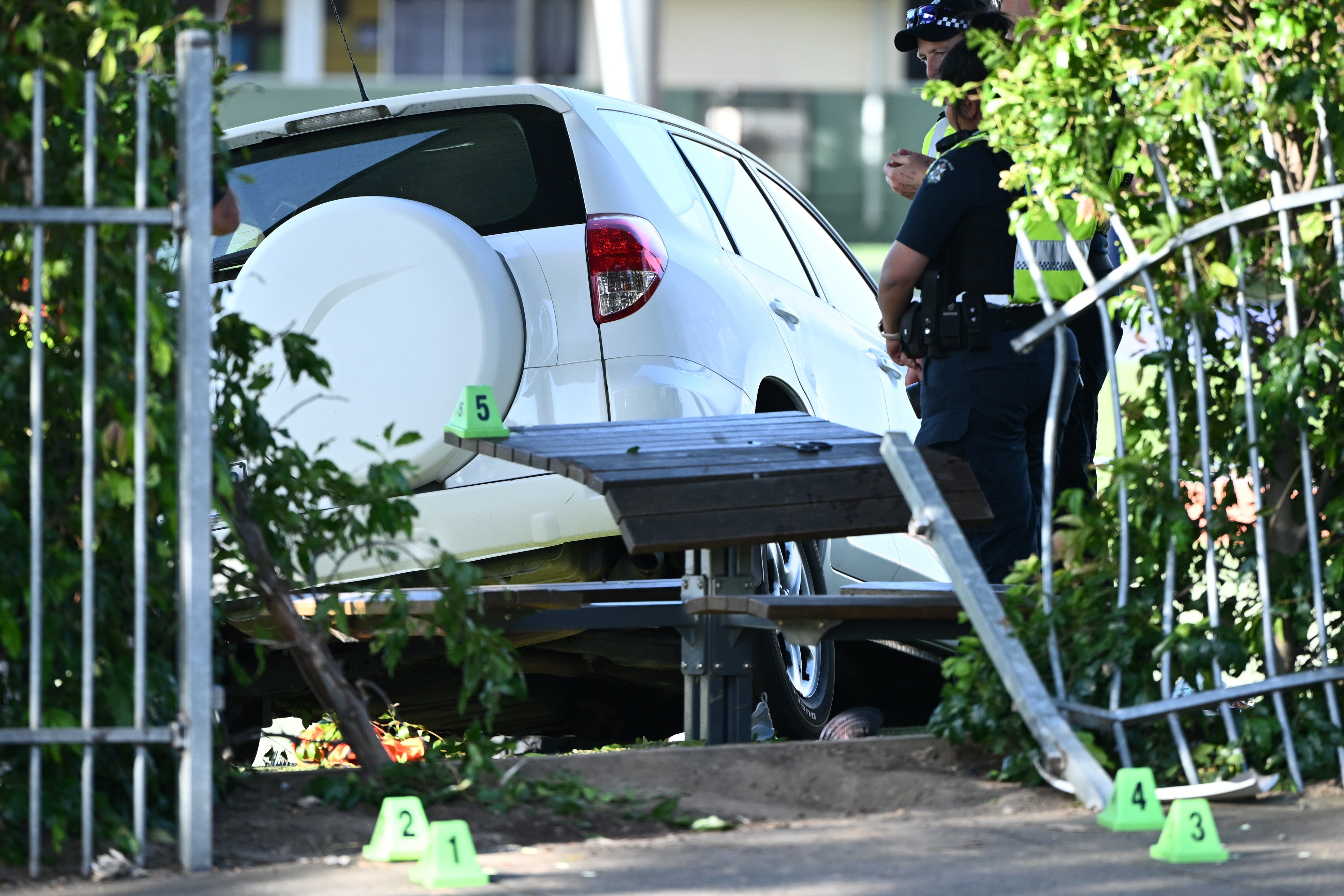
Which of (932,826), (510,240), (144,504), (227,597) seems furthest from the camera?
(510,240)

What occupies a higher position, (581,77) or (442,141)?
(581,77)

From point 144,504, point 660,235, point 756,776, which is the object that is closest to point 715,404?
point 660,235

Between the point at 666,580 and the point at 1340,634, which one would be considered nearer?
the point at 1340,634

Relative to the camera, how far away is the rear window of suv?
5152mm

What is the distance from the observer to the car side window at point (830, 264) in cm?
686

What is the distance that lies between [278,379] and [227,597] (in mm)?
1732

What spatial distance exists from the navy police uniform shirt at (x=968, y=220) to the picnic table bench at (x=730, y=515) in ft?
1.97

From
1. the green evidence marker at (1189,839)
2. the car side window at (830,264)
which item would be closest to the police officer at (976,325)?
the green evidence marker at (1189,839)

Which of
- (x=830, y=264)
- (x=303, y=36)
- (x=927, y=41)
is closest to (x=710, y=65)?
(x=303, y=36)

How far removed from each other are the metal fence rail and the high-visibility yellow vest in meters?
0.74

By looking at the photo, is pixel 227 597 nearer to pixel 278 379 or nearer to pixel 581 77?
pixel 278 379

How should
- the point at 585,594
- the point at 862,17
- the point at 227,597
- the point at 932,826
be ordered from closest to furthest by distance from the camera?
the point at 932,826
the point at 227,597
the point at 585,594
the point at 862,17

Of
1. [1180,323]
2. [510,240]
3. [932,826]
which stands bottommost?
[932,826]

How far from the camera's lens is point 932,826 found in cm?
343
